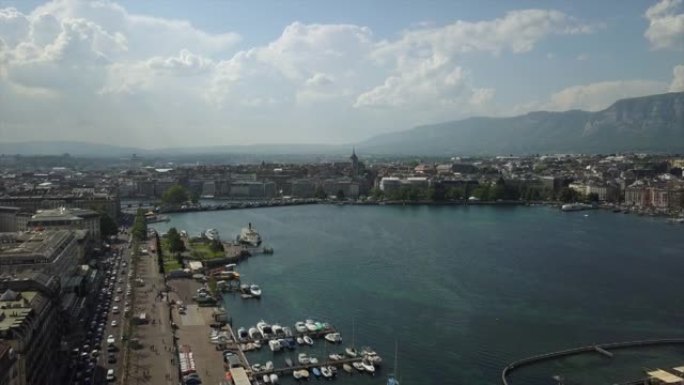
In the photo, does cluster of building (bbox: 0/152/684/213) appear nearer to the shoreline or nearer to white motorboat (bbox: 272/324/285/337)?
the shoreline

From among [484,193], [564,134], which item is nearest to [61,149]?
[564,134]

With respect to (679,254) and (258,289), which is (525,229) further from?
(258,289)

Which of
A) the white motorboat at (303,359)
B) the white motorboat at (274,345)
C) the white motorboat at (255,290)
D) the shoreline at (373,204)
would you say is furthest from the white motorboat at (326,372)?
the shoreline at (373,204)

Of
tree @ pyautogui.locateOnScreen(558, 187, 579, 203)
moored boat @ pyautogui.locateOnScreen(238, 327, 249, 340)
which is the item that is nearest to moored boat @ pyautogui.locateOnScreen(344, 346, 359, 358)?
moored boat @ pyautogui.locateOnScreen(238, 327, 249, 340)

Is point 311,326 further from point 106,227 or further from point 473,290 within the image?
point 106,227

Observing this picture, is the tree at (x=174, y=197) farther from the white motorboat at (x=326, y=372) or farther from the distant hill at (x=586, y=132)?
the distant hill at (x=586, y=132)
